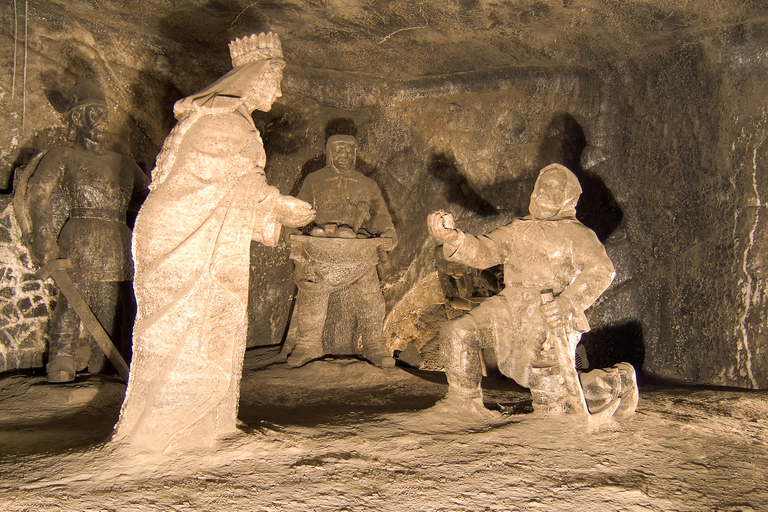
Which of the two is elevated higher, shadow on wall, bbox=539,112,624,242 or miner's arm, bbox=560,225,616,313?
shadow on wall, bbox=539,112,624,242

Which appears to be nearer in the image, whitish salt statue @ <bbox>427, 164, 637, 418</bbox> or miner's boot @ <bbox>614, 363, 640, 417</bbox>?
whitish salt statue @ <bbox>427, 164, 637, 418</bbox>

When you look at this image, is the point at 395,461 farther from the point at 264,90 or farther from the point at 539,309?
the point at 264,90

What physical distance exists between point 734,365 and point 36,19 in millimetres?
6427

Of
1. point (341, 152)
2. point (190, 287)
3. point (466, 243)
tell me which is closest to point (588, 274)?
point (466, 243)

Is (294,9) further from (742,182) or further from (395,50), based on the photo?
(742,182)

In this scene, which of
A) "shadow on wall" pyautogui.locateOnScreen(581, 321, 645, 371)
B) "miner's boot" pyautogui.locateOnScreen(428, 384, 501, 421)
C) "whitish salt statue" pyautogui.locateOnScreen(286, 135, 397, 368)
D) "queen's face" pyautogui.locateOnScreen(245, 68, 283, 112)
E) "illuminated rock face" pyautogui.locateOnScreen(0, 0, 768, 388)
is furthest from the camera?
"shadow on wall" pyautogui.locateOnScreen(581, 321, 645, 371)

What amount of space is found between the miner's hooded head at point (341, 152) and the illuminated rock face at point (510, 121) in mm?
929

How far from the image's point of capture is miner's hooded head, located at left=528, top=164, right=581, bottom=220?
11.8ft

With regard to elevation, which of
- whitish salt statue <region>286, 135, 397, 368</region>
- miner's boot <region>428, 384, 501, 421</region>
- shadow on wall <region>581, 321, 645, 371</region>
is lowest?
miner's boot <region>428, 384, 501, 421</region>

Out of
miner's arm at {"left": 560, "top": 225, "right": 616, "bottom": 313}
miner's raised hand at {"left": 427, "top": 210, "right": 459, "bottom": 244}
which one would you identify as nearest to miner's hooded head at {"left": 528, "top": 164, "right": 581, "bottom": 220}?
miner's arm at {"left": 560, "top": 225, "right": 616, "bottom": 313}

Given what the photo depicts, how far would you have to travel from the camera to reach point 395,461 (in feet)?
9.26

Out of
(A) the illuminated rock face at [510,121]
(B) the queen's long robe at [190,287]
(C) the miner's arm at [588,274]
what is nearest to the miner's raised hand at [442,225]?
(C) the miner's arm at [588,274]

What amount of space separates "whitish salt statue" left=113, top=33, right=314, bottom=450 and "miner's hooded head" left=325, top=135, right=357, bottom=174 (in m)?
2.61

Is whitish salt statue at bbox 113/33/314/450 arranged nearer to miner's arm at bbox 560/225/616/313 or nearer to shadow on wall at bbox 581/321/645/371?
miner's arm at bbox 560/225/616/313
